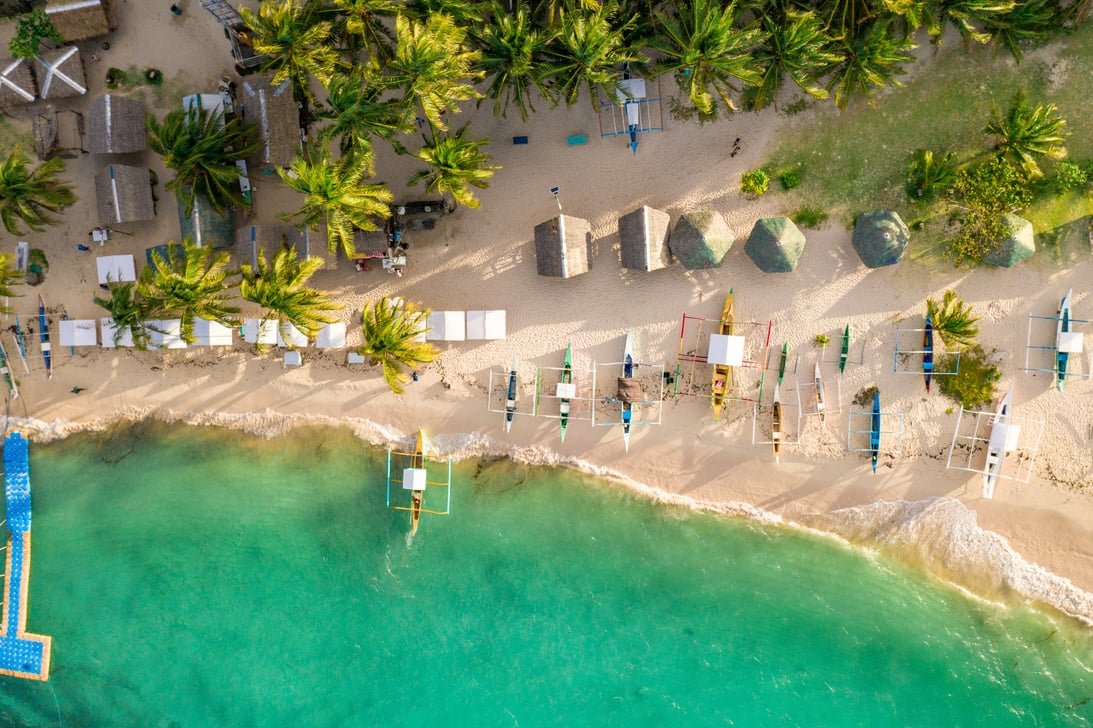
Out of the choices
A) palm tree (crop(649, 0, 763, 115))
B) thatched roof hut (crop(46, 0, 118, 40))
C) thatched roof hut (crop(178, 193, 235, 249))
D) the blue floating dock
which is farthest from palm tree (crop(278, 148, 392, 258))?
the blue floating dock

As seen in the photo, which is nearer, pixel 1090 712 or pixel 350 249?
pixel 350 249

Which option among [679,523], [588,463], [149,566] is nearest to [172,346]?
[149,566]

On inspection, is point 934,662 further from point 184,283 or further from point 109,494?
point 109,494

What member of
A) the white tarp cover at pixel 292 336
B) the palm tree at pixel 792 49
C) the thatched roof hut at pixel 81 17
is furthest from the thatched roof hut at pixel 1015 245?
the thatched roof hut at pixel 81 17

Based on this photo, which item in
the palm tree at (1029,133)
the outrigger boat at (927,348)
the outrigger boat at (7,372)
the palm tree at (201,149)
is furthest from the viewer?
the outrigger boat at (7,372)

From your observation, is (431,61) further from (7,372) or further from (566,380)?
(7,372)

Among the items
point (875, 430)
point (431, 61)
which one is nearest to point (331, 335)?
point (431, 61)

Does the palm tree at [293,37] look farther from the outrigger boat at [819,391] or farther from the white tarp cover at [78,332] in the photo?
the outrigger boat at [819,391]
